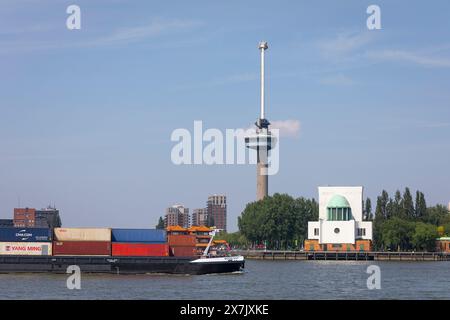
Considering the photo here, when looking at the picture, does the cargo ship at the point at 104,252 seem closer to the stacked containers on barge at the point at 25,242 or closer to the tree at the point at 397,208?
the stacked containers on barge at the point at 25,242

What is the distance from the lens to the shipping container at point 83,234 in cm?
9069

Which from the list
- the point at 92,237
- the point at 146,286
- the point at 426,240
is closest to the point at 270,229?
the point at 426,240

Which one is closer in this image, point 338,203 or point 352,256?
point 352,256

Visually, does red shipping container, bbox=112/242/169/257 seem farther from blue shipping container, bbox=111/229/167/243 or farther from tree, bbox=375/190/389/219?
tree, bbox=375/190/389/219

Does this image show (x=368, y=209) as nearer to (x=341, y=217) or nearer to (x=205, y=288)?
(x=341, y=217)

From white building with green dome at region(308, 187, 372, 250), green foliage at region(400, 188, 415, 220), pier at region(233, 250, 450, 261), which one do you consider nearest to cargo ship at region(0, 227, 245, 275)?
pier at region(233, 250, 450, 261)

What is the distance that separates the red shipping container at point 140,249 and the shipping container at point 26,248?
8.11 metres

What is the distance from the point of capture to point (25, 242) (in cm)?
8969

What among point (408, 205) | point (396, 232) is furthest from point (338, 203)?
point (408, 205)

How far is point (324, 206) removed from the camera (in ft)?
565

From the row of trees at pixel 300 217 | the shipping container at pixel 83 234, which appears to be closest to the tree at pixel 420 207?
the row of trees at pixel 300 217

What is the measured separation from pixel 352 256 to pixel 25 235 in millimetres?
94228
